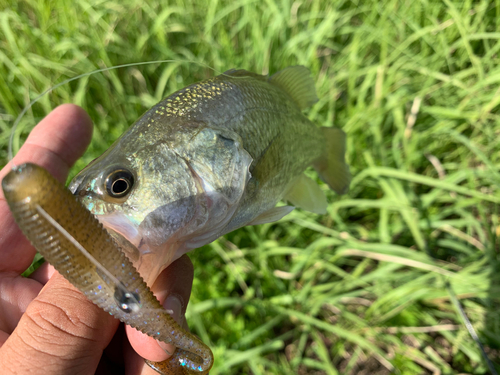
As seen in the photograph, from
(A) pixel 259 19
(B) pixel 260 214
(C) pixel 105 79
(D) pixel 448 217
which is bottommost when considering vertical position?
(D) pixel 448 217

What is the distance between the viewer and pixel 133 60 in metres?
2.00

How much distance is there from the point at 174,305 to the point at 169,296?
28 mm

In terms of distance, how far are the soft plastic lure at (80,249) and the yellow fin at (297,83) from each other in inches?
29.4

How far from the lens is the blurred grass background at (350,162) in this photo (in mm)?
1523

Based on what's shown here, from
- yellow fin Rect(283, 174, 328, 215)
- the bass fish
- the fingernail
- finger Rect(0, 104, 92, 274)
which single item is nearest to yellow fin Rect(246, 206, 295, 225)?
the bass fish

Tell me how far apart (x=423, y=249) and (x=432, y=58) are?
3.50ft

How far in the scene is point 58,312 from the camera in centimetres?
71

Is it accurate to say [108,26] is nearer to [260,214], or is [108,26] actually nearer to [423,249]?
[260,214]

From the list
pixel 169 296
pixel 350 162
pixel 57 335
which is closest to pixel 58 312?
pixel 57 335

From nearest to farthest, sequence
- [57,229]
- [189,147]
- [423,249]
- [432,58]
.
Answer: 1. [57,229]
2. [189,147]
3. [423,249]
4. [432,58]

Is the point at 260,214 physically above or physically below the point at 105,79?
below

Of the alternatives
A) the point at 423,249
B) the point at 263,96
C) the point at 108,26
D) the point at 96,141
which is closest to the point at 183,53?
the point at 108,26

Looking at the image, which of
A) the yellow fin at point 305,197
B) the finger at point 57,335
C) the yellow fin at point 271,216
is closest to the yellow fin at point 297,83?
the yellow fin at point 305,197

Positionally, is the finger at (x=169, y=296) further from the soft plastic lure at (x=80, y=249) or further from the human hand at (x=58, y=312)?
the soft plastic lure at (x=80, y=249)
